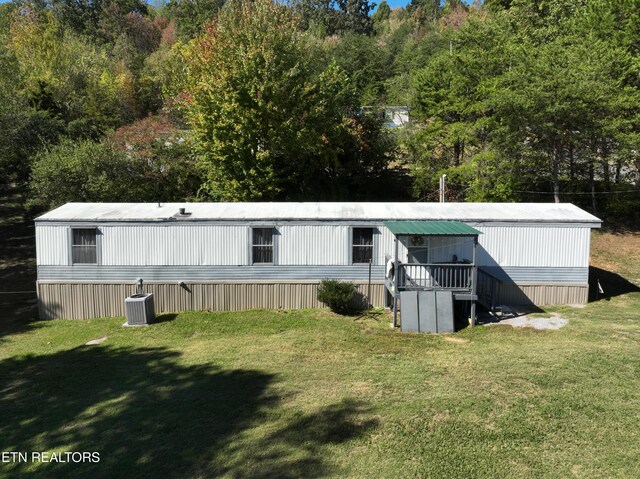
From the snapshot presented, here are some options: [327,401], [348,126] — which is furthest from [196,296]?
[348,126]

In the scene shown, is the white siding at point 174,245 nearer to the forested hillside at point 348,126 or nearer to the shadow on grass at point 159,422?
the shadow on grass at point 159,422

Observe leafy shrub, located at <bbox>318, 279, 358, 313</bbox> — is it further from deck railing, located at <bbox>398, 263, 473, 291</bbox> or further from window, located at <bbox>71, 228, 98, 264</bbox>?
window, located at <bbox>71, 228, 98, 264</bbox>

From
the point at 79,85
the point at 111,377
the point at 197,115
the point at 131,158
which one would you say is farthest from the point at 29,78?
the point at 111,377

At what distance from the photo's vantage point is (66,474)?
600cm


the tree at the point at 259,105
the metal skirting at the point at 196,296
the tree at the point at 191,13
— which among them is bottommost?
the metal skirting at the point at 196,296

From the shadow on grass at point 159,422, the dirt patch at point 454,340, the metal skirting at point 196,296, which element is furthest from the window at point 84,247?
the dirt patch at point 454,340

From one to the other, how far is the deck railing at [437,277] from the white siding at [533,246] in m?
1.55

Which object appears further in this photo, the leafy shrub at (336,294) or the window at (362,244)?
the window at (362,244)

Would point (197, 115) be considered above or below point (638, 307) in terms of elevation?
above

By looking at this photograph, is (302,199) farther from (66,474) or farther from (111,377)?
(66,474)

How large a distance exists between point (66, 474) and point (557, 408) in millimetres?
7376

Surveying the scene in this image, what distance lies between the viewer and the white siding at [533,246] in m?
13.9

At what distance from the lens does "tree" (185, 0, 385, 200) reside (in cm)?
2048

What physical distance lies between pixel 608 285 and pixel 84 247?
18.4m
